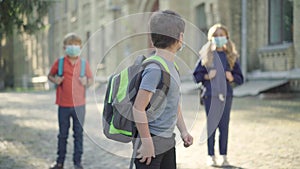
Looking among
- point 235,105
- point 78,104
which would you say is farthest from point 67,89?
point 235,105

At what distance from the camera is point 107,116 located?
124 inches

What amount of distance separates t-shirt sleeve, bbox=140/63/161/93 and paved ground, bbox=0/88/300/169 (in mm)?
720

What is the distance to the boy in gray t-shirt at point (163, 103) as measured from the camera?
117 inches

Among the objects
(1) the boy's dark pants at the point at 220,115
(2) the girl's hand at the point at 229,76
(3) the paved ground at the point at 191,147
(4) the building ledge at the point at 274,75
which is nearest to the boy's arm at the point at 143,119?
(3) the paved ground at the point at 191,147

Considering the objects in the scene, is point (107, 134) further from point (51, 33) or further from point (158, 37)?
point (51, 33)

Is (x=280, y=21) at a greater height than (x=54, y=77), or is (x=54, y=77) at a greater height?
(x=54, y=77)

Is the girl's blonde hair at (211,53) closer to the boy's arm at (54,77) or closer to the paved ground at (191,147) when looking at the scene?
the paved ground at (191,147)

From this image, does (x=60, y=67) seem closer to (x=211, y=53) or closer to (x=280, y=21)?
(x=211, y=53)

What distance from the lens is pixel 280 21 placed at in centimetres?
1711

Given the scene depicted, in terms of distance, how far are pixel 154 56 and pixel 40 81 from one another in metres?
37.3

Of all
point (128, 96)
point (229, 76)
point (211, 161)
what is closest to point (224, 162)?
A: point (211, 161)

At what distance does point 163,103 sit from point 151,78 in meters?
0.23

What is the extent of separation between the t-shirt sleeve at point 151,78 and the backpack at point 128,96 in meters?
0.04

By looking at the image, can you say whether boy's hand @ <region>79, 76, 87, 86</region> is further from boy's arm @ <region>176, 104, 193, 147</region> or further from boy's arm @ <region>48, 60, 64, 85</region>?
boy's arm @ <region>176, 104, 193, 147</region>
